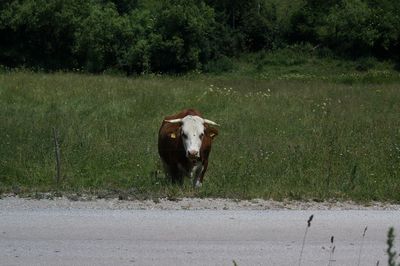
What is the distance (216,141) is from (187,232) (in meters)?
7.64

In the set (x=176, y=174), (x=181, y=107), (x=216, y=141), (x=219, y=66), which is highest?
(x=176, y=174)

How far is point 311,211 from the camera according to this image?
26.2 feet

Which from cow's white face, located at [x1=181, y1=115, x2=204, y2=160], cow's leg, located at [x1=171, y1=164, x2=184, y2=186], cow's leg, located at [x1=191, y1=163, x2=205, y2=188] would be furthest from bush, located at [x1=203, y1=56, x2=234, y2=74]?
cow's leg, located at [x1=191, y1=163, x2=205, y2=188]

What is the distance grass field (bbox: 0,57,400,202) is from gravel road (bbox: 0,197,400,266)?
888mm

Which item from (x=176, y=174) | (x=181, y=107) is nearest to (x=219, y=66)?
(x=181, y=107)

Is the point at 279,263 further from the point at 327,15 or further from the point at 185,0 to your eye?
the point at 327,15

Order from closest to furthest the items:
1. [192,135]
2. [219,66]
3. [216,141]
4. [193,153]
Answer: [193,153], [192,135], [216,141], [219,66]

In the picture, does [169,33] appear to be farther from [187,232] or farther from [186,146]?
[187,232]

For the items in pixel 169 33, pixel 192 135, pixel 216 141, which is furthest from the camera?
pixel 169 33

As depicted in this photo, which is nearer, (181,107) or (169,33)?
(181,107)

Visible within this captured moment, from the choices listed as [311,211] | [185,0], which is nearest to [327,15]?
[185,0]

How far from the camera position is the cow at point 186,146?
33.3 feet

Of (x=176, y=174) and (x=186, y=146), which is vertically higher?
(x=186, y=146)

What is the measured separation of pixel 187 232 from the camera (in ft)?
22.1
